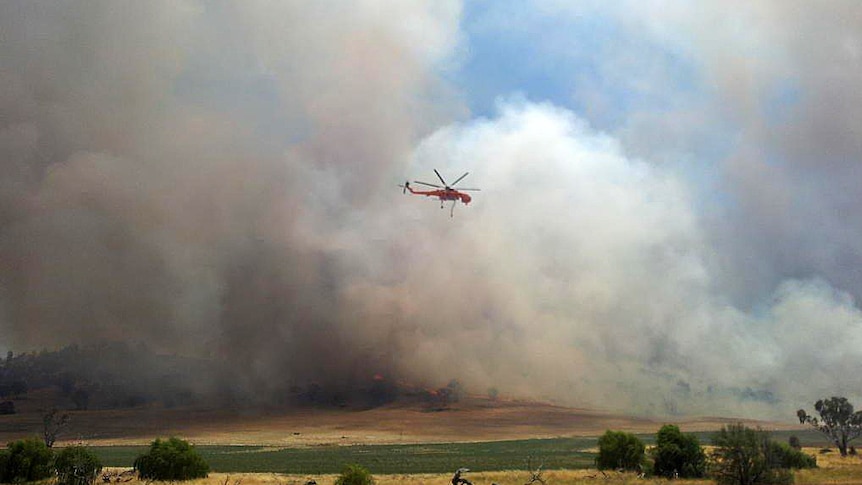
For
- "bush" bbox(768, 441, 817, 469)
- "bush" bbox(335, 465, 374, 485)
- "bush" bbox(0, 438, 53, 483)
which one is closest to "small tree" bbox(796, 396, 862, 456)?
"bush" bbox(768, 441, 817, 469)

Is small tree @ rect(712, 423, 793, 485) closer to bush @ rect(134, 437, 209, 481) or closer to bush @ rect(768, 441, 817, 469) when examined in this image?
bush @ rect(768, 441, 817, 469)

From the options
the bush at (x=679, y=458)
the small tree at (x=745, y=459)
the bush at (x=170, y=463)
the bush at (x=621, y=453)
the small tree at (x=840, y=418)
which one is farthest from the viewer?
the small tree at (x=840, y=418)

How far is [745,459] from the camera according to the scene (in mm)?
83188

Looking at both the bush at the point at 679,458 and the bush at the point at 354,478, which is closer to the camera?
the bush at the point at 354,478

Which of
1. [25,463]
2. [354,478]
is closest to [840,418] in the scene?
[354,478]

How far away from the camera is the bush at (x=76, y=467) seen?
89.9 metres

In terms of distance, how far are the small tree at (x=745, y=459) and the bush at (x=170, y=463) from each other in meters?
74.8

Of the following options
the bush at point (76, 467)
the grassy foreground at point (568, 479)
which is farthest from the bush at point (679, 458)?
the bush at point (76, 467)

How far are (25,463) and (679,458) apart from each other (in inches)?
3732

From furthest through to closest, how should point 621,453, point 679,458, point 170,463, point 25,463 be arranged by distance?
point 621,453, point 679,458, point 170,463, point 25,463

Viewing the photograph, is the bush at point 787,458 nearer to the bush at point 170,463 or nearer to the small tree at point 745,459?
the small tree at point 745,459

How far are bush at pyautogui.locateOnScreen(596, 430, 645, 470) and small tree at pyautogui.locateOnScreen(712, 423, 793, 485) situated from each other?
17.8 meters

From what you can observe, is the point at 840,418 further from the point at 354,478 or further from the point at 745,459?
the point at 354,478

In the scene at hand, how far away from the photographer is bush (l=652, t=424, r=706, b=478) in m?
95.6
